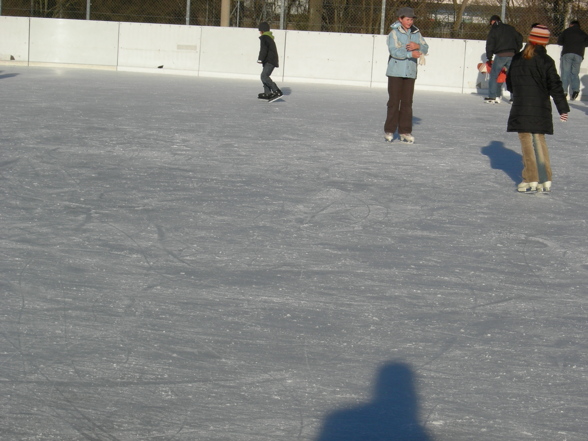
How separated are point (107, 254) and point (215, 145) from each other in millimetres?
4174

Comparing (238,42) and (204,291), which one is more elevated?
(238,42)

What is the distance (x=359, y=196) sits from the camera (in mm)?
6879

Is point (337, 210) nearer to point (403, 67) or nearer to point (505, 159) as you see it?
point (505, 159)

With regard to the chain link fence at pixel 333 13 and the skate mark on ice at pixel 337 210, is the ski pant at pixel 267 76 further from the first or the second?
the skate mark on ice at pixel 337 210

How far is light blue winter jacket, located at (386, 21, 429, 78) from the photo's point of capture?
30.7ft

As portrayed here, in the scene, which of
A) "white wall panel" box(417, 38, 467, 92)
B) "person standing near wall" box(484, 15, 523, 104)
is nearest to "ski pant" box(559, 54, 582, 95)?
"person standing near wall" box(484, 15, 523, 104)

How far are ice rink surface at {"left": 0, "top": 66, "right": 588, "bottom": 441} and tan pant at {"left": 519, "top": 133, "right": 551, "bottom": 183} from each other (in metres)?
0.19

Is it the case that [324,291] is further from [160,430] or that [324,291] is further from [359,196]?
[359,196]

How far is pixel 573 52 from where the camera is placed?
52.5 ft

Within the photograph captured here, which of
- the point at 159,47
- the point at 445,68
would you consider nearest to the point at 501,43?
the point at 445,68

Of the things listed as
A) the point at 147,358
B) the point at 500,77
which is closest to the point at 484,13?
the point at 500,77

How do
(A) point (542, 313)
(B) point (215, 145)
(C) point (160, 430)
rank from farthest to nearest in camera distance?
(B) point (215, 145) → (A) point (542, 313) → (C) point (160, 430)

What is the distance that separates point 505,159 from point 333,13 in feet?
36.1

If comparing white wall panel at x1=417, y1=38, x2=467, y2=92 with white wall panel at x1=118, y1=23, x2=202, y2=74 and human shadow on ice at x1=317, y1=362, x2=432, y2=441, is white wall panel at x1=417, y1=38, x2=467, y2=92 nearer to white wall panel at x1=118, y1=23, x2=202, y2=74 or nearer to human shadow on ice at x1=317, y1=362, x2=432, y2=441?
white wall panel at x1=118, y1=23, x2=202, y2=74
